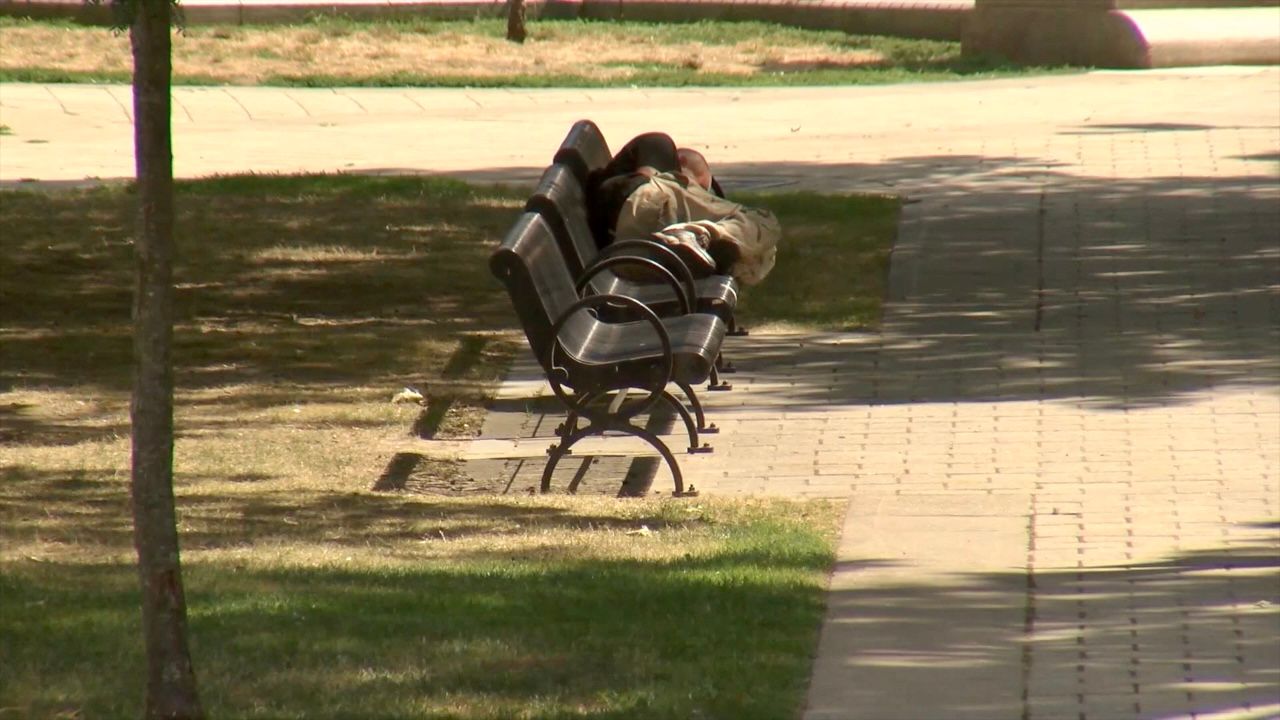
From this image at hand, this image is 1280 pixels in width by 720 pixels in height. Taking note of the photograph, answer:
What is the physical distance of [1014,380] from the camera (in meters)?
9.16

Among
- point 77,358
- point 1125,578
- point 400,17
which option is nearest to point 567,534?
point 1125,578

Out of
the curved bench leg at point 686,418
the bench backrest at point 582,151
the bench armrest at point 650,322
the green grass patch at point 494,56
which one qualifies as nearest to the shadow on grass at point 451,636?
the bench armrest at point 650,322

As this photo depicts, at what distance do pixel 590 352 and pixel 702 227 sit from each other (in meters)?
1.73

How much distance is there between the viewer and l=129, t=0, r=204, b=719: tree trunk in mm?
4074

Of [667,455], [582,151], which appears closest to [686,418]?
[667,455]

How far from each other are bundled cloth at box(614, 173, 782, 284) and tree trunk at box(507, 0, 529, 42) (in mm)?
16207

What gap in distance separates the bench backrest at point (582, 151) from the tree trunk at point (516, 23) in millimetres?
15039

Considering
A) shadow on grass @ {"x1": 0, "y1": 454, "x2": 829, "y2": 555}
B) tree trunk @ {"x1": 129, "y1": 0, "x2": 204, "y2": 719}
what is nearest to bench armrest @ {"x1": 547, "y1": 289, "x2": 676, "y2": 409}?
shadow on grass @ {"x1": 0, "y1": 454, "x2": 829, "y2": 555}

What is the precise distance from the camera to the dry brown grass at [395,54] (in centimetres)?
2373

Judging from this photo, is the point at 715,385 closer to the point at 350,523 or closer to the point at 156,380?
the point at 350,523

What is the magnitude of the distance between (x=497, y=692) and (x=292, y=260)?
7723 mm

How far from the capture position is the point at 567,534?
6828mm

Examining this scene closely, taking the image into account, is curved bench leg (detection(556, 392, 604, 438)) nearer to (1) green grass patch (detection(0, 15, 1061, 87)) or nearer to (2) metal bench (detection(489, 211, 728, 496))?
(2) metal bench (detection(489, 211, 728, 496))

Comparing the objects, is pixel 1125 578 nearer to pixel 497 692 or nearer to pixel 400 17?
pixel 497 692
